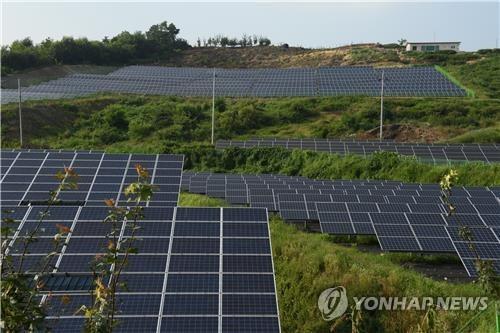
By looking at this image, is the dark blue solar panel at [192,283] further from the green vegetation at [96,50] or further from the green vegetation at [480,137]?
the green vegetation at [96,50]

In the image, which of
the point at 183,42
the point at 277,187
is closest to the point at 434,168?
the point at 277,187

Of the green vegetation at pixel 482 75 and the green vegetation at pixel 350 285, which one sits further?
the green vegetation at pixel 482 75

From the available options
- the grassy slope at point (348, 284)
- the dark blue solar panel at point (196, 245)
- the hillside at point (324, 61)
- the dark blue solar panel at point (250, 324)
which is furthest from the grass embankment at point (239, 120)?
the dark blue solar panel at point (250, 324)

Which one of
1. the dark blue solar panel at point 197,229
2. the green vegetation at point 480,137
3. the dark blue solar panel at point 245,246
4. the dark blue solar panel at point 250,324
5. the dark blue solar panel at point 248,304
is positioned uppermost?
the dark blue solar panel at point 197,229

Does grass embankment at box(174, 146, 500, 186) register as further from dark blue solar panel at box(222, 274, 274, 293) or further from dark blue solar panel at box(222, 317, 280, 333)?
dark blue solar panel at box(222, 317, 280, 333)

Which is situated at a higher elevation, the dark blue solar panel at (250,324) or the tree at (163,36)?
the tree at (163,36)

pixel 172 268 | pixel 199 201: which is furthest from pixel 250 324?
pixel 199 201
